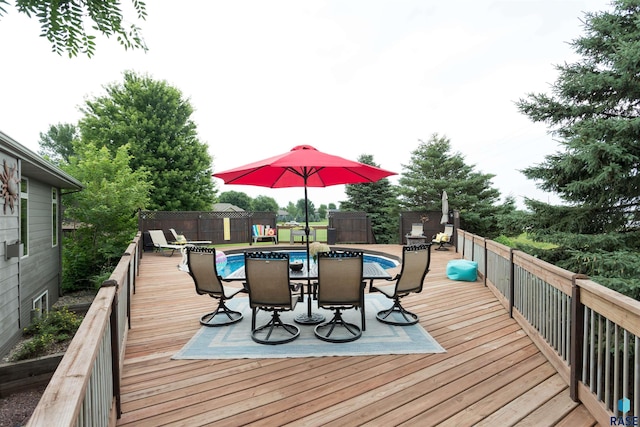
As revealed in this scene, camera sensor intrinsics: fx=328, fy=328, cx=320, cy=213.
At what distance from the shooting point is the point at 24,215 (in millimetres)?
6254

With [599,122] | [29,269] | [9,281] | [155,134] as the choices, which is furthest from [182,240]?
[599,122]

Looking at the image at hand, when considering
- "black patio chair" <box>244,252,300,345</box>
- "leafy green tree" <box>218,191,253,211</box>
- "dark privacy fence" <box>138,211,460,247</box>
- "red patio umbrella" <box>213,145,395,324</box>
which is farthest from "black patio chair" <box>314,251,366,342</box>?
"leafy green tree" <box>218,191,253,211</box>

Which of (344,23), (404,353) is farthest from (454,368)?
(344,23)

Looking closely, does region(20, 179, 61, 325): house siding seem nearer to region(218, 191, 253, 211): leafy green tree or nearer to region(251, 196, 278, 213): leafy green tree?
region(218, 191, 253, 211): leafy green tree

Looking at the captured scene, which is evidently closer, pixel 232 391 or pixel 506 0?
pixel 232 391

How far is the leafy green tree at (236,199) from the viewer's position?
72000 millimetres

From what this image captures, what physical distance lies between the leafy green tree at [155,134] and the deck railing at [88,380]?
17689 mm

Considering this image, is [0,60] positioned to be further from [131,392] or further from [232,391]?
[232,391]

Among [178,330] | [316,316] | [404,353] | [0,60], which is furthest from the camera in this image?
[316,316]

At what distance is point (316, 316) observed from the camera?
420 cm

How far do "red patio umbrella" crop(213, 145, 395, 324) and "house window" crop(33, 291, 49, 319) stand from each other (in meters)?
5.47

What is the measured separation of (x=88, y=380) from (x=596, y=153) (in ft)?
20.3

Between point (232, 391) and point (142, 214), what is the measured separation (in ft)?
34.8

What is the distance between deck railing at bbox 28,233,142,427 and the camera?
920mm
